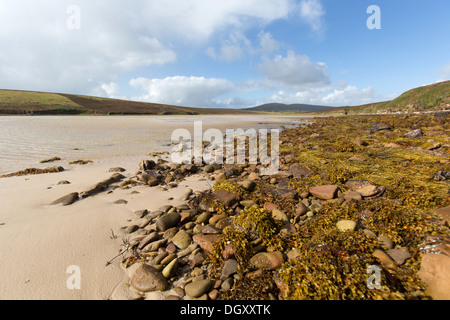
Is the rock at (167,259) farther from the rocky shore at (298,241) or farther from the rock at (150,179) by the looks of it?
the rock at (150,179)

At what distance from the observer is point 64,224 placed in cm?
371

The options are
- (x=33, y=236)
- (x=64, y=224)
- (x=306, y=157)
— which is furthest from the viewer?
(x=306, y=157)

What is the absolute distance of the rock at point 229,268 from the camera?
2.51 metres

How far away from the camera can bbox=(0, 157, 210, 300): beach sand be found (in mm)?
2443

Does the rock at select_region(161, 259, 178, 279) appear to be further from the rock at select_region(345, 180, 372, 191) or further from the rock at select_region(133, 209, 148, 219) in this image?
the rock at select_region(345, 180, 372, 191)

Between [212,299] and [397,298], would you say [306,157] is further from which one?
[212,299]

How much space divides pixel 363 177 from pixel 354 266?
11.7 feet

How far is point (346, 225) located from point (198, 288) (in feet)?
8.13

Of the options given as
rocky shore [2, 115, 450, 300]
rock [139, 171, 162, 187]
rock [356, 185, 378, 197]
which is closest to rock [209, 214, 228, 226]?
rocky shore [2, 115, 450, 300]

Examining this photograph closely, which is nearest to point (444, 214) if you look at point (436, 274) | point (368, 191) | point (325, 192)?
point (368, 191)

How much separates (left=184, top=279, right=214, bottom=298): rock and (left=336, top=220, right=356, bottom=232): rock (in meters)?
2.22

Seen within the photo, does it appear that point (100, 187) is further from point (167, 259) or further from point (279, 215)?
point (279, 215)

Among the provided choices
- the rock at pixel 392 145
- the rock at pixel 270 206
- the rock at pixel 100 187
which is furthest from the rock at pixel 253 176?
the rock at pixel 392 145
